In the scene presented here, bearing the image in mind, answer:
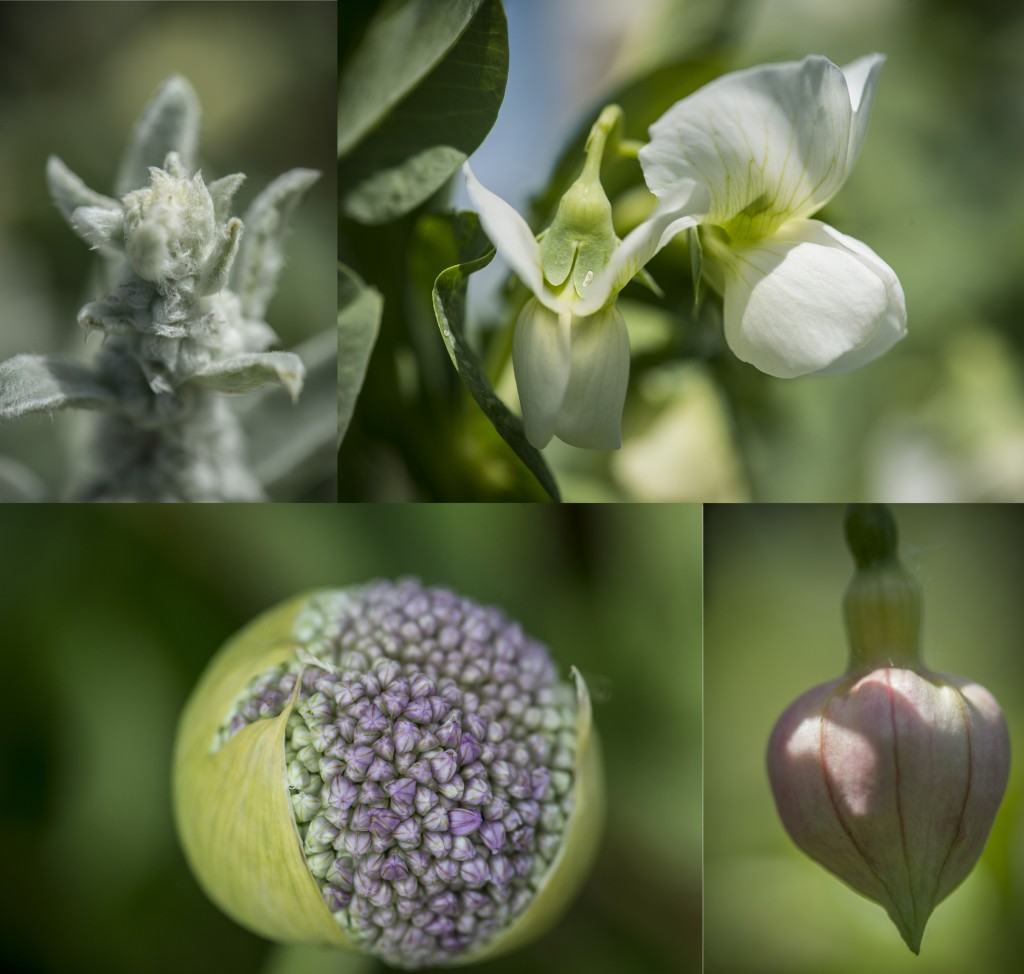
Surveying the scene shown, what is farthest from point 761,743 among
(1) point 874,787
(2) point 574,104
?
(2) point 574,104

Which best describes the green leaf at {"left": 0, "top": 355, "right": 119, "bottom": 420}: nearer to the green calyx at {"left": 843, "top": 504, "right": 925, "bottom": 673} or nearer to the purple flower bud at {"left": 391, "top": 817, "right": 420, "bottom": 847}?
the purple flower bud at {"left": 391, "top": 817, "right": 420, "bottom": 847}

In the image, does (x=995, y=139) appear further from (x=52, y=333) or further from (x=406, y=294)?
(x=52, y=333)

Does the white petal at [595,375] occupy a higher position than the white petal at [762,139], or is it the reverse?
the white petal at [762,139]

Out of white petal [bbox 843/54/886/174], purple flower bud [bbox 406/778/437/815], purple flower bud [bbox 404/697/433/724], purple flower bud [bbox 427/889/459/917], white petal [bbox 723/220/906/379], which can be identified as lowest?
purple flower bud [bbox 427/889/459/917]

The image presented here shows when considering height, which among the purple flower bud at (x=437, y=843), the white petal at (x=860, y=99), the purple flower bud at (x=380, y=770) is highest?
the white petal at (x=860, y=99)

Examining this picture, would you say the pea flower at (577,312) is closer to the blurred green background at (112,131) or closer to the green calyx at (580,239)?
the green calyx at (580,239)

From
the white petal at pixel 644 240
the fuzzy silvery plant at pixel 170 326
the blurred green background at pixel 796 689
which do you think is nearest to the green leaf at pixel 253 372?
the fuzzy silvery plant at pixel 170 326

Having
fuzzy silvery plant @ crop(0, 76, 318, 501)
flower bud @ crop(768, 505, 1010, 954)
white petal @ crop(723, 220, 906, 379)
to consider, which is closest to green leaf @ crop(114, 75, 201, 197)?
fuzzy silvery plant @ crop(0, 76, 318, 501)

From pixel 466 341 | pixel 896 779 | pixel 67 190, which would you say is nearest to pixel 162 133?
pixel 67 190
